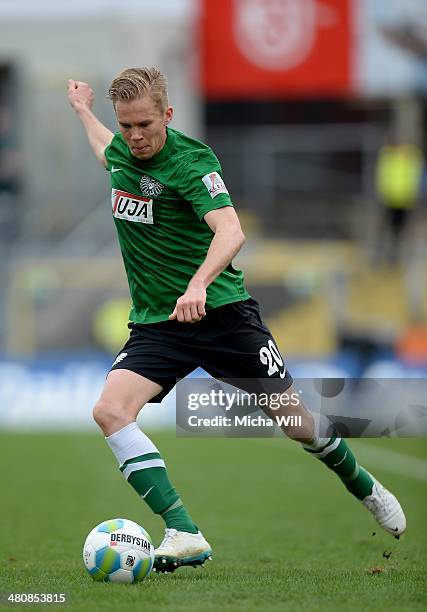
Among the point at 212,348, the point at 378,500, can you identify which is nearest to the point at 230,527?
the point at 378,500

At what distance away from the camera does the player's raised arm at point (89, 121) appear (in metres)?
6.43

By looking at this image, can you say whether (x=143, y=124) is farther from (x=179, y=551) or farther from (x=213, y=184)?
(x=179, y=551)

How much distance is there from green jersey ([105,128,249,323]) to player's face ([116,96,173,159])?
0.12 metres

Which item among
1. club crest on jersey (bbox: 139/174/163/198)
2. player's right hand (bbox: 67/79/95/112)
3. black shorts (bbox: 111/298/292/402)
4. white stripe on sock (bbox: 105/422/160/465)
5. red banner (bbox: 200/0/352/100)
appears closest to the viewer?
white stripe on sock (bbox: 105/422/160/465)

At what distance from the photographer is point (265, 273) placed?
1772 centimetres

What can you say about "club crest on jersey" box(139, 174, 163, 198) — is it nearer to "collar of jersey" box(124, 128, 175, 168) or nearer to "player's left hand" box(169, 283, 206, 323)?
"collar of jersey" box(124, 128, 175, 168)

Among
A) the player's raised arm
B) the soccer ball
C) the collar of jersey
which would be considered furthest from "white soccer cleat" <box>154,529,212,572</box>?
the player's raised arm

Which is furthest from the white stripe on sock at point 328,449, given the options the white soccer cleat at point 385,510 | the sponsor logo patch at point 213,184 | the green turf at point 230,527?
the sponsor logo patch at point 213,184

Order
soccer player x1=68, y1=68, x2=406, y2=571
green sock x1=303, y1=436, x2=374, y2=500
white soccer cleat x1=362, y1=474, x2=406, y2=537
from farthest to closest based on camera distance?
white soccer cleat x1=362, y1=474, x2=406, y2=537 < green sock x1=303, y1=436, x2=374, y2=500 < soccer player x1=68, y1=68, x2=406, y2=571

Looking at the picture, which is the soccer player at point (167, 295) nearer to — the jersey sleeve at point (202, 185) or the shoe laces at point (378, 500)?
the jersey sleeve at point (202, 185)

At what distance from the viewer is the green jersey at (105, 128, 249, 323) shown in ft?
18.8

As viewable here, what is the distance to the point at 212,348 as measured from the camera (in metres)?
5.93

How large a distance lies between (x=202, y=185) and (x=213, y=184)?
0.05 meters

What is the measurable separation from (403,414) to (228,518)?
2942 mm
